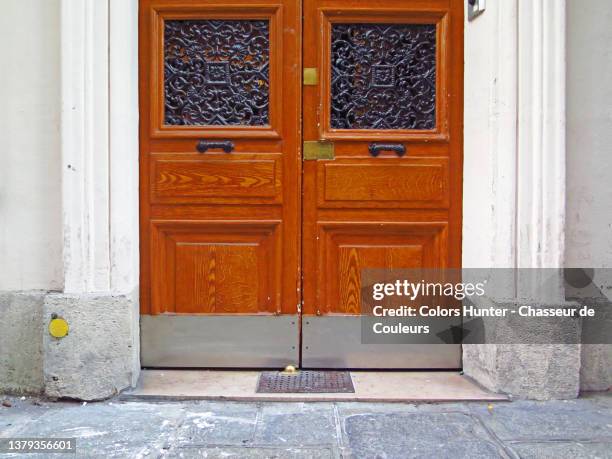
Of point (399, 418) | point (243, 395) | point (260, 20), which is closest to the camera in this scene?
point (399, 418)

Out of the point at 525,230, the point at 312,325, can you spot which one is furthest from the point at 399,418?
the point at 525,230

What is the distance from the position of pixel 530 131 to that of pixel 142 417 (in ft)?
8.90

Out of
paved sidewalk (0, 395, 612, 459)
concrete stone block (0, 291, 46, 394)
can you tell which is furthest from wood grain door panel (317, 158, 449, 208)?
concrete stone block (0, 291, 46, 394)

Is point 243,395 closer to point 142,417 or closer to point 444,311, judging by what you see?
point 142,417

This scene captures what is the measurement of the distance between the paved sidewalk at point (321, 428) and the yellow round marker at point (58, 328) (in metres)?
0.41

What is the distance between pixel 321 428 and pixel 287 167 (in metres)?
1.62

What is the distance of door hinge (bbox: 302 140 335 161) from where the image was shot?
392 centimetres

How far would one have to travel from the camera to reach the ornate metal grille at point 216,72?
12.8 feet

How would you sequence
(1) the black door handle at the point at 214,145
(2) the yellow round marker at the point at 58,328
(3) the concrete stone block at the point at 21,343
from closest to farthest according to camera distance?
(2) the yellow round marker at the point at 58,328 < (3) the concrete stone block at the point at 21,343 < (1) the black door handle at the point at 214,145

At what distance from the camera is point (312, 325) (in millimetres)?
3955

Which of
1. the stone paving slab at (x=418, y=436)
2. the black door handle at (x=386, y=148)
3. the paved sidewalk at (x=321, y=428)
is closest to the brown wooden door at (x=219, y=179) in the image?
the black door handle at (x=386, y=148)

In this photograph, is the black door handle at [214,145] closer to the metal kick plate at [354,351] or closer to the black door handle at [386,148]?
the black door handle at [386,148]

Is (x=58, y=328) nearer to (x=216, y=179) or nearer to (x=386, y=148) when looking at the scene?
(x=216, y=179)

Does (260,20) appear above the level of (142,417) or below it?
above
